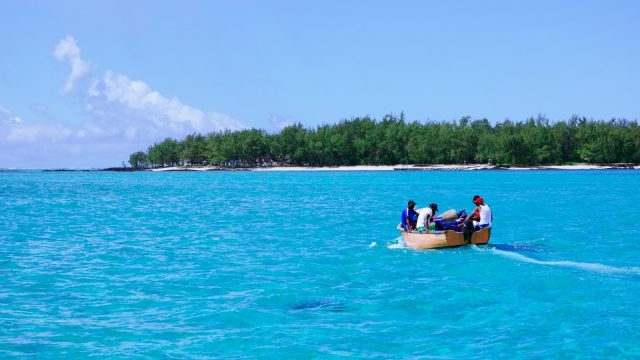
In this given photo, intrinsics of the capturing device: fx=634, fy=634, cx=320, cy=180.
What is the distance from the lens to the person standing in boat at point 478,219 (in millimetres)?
28969

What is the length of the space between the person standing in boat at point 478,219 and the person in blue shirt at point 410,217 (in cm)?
237

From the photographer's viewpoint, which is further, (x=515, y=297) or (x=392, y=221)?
(x=392, y=221)

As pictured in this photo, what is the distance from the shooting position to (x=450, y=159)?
193 m

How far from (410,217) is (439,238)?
1.76 metres

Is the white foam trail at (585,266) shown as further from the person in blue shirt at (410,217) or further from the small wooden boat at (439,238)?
the person in blue shirt at (410,217)

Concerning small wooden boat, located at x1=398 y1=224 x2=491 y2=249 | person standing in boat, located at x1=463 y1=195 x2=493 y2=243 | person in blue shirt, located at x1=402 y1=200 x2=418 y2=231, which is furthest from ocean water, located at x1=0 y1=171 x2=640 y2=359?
person in blue shirt, located at x1=402 y1=200 x2=418 y2=231

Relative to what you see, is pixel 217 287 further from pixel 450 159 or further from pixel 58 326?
pixel 450 159

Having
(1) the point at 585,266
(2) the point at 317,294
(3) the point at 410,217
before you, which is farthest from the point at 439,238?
(2) the point at 317,294

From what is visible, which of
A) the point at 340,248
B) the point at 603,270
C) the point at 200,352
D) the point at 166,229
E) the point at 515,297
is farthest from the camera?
the point at 166,229

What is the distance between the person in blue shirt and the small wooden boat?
0.38 meters

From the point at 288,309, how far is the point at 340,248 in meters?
13.4

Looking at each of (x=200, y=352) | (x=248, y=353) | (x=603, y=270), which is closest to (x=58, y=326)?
(x=200, y=352)

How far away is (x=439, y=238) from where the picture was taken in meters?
28.8

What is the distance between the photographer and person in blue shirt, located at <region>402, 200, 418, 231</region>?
29672 mm
